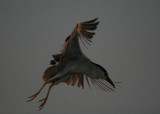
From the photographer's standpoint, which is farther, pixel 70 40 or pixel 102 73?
pixel 102 73

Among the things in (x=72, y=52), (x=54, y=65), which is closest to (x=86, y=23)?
(x=72, y=52)

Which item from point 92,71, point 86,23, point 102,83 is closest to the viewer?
point 86,23

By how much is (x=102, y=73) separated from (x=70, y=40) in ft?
0.85

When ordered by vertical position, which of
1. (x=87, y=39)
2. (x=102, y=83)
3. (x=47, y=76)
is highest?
(x=87, y=39)

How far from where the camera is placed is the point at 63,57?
139 cm

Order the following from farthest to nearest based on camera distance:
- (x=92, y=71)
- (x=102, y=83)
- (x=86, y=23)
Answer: (x=102, y=83) < (x=92, y=71) < (x=86, y=23)

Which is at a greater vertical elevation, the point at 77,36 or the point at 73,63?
the point at 77,36

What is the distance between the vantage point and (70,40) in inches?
52.5

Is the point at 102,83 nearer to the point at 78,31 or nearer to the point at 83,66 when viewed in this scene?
the point at 83,66

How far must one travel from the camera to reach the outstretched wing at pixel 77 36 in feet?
4.34

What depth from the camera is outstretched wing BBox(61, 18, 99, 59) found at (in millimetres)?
1322

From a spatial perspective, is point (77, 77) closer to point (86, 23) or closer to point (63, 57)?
point (63, 57)

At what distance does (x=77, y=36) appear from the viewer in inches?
53.5

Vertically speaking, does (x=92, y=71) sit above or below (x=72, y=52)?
below
